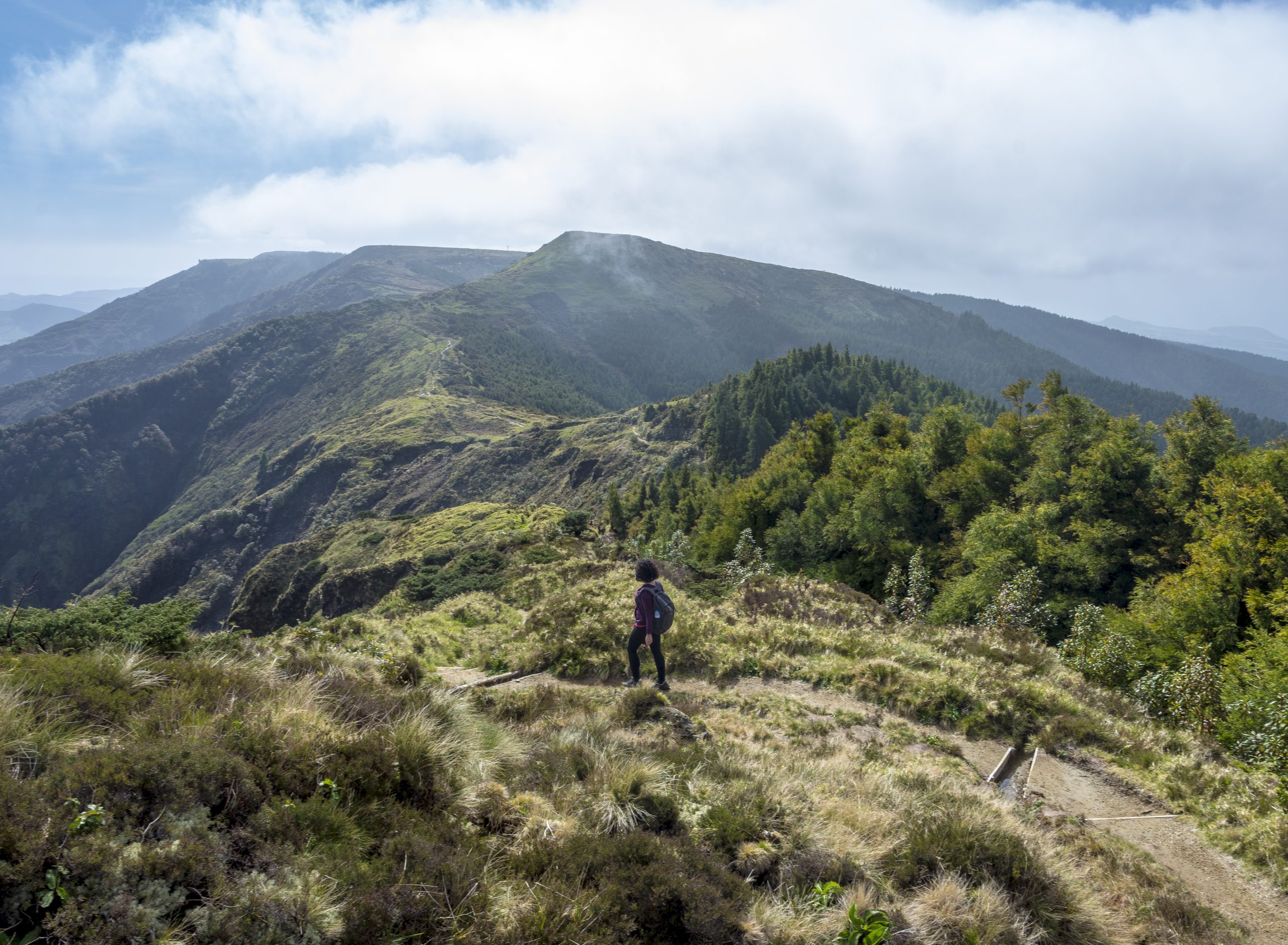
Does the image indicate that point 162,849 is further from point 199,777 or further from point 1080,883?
point 1080,883

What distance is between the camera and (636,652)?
11.0 meters

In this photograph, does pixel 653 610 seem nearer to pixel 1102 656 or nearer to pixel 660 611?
pixel 660 611

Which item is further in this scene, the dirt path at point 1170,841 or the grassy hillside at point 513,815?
the dirt path at point 1170,841

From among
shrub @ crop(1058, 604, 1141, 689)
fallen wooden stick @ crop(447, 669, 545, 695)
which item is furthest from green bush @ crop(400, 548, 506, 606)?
shrub @ crop(1058, 604, 1141, 689)

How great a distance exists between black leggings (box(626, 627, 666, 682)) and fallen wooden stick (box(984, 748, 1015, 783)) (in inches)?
193

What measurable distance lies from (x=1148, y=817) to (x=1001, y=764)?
1601mm

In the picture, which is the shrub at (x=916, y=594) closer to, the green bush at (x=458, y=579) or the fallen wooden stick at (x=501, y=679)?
the fallen wooden stick at (x=501, y=679)

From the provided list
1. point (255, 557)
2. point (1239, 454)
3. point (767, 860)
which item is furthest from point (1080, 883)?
point (255, 557)

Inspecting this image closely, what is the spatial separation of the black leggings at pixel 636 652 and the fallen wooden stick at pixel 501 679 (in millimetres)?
2575

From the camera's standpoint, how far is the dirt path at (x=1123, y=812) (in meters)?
5.95

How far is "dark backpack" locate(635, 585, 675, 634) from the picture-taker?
10398 millimetres

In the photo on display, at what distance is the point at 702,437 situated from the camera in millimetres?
109250

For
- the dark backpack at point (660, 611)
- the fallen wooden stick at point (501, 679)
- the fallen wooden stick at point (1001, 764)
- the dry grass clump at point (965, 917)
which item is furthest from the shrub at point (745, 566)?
the dry grass clump at point (965, 917)

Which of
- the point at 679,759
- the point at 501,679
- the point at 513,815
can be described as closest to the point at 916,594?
the point at 501,679
